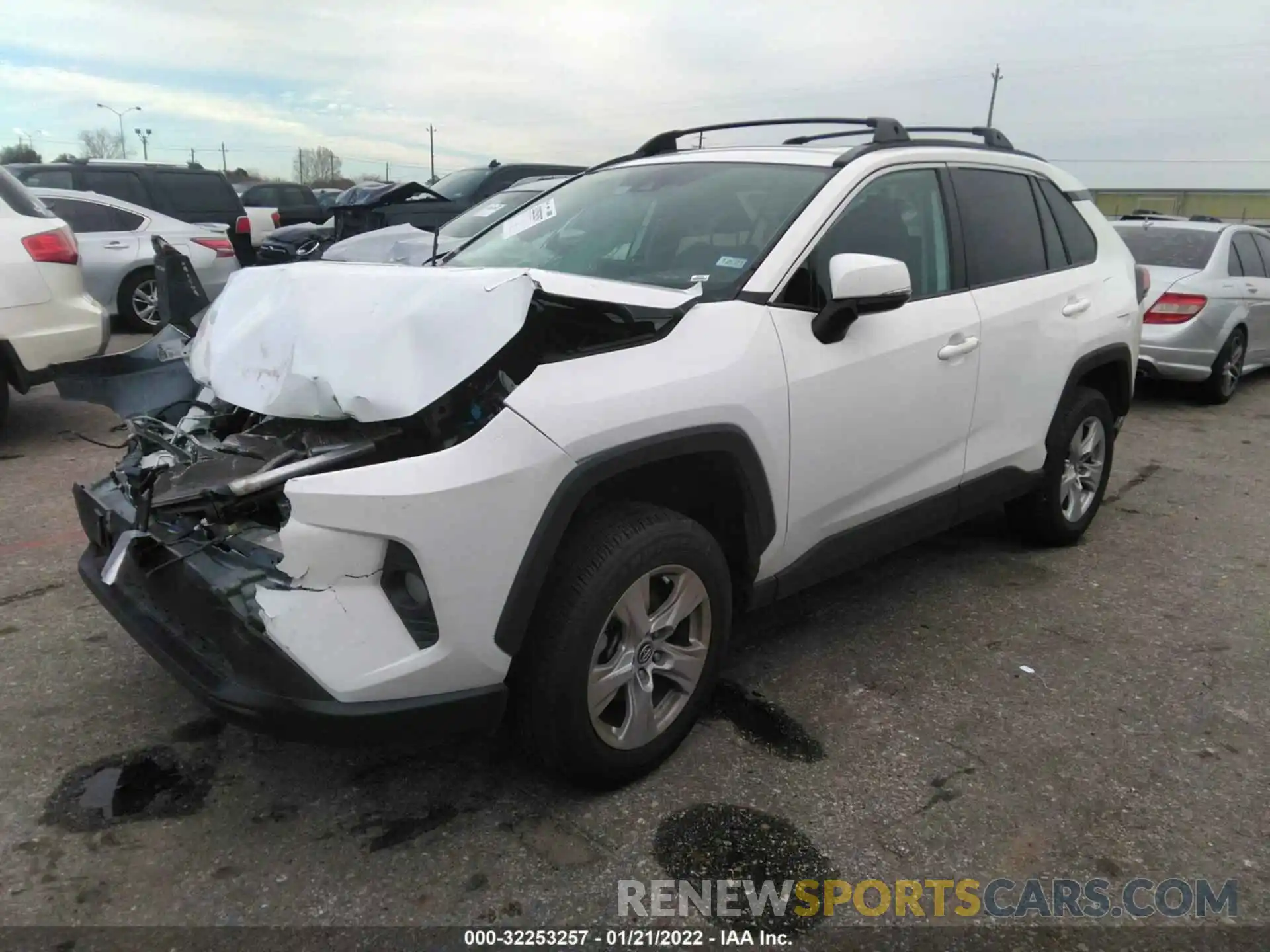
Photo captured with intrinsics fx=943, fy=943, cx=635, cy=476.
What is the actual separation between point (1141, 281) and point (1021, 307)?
5.06ft

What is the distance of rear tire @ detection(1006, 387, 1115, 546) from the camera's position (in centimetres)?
423

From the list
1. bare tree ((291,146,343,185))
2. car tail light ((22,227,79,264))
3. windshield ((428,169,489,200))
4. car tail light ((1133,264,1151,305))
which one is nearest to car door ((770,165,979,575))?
car tail light ((1133,264,1151,305))

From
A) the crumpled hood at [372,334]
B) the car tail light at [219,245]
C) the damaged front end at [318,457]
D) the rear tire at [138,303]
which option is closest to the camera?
the damaged front end at [318,457]

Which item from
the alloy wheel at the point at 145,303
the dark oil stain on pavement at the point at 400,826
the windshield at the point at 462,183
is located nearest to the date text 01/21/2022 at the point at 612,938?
the dark oil stain on pavement at the point at 400,826

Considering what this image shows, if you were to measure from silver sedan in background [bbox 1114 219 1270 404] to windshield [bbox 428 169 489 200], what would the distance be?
7611mm

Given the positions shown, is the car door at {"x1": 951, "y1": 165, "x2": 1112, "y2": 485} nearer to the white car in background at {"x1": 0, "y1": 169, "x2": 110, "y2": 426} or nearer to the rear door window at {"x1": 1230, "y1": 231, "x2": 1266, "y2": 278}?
the white car in background at {"x1": 0, "y1": 169, "x2": 110, "y2": 426}

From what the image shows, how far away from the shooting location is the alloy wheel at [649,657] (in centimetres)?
249

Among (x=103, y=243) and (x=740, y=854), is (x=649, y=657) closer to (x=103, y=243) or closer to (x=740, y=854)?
(x=740, y=854)

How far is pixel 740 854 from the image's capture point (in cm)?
244

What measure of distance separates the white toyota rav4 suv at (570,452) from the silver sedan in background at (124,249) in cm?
759

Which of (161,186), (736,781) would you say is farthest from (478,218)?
(736,781)

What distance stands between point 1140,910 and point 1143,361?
6.85m

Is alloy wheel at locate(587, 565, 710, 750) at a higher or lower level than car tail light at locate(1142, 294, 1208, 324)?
lower

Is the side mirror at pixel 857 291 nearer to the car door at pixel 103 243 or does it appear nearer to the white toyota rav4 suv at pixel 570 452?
the white toyota rav4 suv at pixel 570 452
